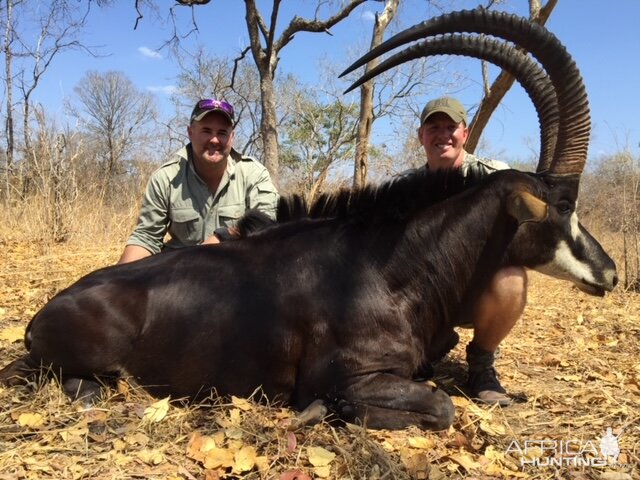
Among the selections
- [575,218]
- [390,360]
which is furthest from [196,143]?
[575,218]

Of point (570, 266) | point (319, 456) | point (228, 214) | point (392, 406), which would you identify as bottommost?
point (319, 456)

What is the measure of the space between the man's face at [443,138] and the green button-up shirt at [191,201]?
1.74m

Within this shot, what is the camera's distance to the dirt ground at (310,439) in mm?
2795

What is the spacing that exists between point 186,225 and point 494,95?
832 cm

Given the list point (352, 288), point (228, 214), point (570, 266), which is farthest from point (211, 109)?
point (570, 266)

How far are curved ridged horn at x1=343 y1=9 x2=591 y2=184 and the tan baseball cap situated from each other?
4.41ft

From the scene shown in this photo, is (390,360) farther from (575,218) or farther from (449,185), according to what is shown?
(575,218)

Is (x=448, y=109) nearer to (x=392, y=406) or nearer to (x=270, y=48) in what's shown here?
(x=392, y=406)

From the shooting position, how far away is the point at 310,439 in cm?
312

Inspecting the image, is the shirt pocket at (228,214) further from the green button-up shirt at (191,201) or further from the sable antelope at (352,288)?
the sable antelope at (352,288)

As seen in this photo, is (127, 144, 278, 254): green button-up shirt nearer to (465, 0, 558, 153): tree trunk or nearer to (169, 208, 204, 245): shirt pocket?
(169, 208, 204, 245): shirt pocket

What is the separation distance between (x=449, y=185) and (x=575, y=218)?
919mm

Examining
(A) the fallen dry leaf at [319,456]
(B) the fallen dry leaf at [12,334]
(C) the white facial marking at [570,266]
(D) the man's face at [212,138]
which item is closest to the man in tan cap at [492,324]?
(C) the white facial marking at [570,266]

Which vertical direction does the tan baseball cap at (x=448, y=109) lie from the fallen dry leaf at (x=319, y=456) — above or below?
above
